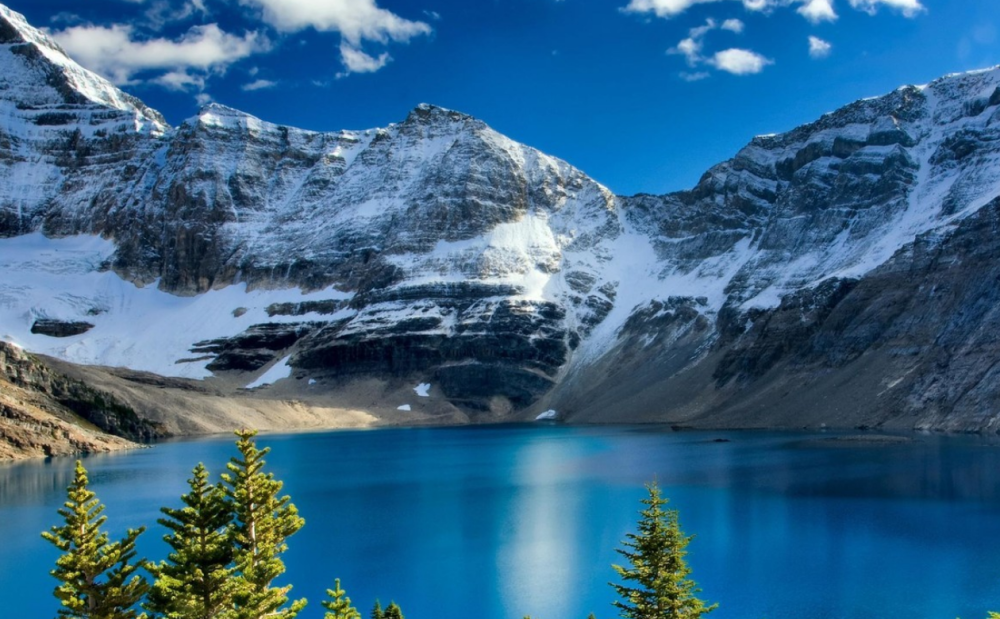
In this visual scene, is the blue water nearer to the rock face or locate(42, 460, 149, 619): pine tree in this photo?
the rock face

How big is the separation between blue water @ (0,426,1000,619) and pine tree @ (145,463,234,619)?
20.3 metres

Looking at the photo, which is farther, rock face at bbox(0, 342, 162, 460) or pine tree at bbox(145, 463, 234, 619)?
rock face at bbox(0, 342, 162, 460)

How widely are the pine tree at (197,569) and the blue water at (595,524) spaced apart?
20285mm

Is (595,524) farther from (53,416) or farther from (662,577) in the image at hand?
(53,416)

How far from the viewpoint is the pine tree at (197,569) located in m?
20.1

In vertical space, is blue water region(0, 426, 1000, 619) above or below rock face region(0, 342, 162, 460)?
below

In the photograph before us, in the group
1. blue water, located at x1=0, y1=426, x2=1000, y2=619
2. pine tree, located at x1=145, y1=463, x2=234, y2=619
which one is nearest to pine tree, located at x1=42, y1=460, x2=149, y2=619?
pine tree, located at x1=145, y1=463, x2=234, y2=619

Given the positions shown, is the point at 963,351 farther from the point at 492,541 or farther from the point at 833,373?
the point at 492,541

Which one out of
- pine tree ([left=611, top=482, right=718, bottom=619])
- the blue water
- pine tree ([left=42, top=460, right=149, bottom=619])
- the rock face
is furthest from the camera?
the rock face

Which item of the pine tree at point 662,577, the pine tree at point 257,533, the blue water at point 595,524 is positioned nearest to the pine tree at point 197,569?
the pine tree at point 257,533

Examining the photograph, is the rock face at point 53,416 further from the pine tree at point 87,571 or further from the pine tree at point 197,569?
the pine tree at point 197,569

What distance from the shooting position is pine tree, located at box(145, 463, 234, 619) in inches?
792

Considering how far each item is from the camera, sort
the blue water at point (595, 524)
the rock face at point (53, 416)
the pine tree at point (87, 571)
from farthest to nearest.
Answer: the rock face at point (53, 416), the blue water at point (595, 524), the pine tree at point (87, 571)

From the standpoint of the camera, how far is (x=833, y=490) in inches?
2655
